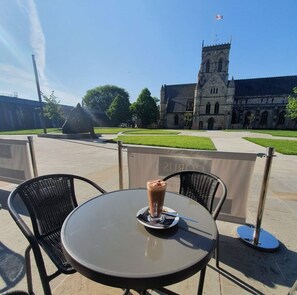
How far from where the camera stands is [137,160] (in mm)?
2953

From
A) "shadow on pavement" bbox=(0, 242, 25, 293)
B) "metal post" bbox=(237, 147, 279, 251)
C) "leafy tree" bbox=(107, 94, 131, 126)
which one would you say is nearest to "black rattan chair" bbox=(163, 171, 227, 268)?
"metal post" bbox=(237, 147, 279, 251)

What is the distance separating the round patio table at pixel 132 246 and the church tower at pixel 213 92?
49119 millimetres

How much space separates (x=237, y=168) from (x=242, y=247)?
1065 millimetres

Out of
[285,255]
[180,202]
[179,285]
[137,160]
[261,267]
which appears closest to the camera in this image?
[180,202]

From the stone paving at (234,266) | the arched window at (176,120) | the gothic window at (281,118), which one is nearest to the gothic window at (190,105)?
the arched window at (176,120)

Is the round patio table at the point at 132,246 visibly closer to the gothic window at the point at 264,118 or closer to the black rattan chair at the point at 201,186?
the black rattan chair at the point at 201,186

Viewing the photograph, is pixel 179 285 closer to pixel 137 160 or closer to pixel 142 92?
pixel 137 160

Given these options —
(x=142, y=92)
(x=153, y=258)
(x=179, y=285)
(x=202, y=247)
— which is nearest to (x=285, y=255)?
(x=179, y=285)

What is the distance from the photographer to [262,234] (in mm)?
2480

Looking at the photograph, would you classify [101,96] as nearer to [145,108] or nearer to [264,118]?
[145,108]

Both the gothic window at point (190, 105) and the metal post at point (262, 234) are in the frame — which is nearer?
the metal post at point (262, 234)

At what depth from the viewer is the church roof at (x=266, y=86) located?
45531mm

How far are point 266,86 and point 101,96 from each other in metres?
48.0

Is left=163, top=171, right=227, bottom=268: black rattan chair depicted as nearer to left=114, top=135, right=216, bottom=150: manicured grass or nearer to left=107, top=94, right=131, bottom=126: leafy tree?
left=114, top=135, right=216, bottom=150: manicured grass
